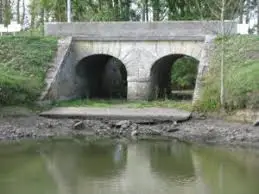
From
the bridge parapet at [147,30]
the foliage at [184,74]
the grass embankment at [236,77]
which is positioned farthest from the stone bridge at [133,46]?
the foliage at [184,74]

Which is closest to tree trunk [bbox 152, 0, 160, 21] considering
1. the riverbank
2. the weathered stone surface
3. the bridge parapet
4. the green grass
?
the bridge parapet

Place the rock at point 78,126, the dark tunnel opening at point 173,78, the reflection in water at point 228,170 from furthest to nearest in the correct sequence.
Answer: the dark tunnel opening at point 173,78
the rock at point 78,126
the reflection in water at point 228,170

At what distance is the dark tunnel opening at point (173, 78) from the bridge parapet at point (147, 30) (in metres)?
1.33

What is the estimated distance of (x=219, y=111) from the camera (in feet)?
64.4

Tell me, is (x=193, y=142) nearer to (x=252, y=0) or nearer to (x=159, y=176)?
(x=159, y=176)

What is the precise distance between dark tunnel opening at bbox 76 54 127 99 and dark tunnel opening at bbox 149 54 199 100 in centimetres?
206

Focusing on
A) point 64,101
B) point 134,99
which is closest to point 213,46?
point 134,99

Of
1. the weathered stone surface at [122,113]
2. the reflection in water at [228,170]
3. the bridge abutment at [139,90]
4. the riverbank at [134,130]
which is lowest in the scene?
the reflection in water at [228,170]

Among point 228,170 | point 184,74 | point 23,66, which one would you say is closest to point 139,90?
point 23,66

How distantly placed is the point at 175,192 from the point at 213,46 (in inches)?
511

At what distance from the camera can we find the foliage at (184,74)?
36125 millimetres

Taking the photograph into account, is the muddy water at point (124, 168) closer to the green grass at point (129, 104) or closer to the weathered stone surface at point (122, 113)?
the weathered stone surface at point (122, 113)

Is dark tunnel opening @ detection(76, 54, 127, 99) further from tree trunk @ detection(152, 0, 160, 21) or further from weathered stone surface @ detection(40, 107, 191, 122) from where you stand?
tree trunk @ detection(152, 0, 160, 21)

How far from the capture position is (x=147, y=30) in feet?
82.8
